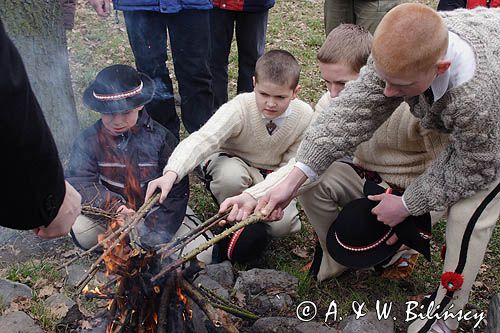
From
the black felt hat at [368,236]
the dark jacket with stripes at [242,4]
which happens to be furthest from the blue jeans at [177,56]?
the black felt hat at [368,236]

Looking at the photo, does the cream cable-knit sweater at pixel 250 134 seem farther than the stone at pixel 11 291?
Yes

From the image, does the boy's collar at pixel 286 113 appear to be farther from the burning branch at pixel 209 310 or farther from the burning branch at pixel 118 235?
the burning branch at pixel 209 310

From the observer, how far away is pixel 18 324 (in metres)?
2.95

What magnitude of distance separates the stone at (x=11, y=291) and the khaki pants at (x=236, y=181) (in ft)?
4.17

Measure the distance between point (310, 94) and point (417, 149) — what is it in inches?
119

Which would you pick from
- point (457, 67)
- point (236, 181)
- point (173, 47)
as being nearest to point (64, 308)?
point (236, 181)

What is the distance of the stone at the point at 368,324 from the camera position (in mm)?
2996

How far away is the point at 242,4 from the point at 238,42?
0.46 m

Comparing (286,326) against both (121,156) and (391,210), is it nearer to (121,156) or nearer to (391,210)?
(391,210)

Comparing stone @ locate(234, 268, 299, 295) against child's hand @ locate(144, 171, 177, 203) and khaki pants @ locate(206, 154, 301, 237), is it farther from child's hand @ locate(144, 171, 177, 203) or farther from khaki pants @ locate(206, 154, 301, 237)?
child's hand @ locate(144, 171, 177, 203)

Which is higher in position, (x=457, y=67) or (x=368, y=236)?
(x=457, y=67)

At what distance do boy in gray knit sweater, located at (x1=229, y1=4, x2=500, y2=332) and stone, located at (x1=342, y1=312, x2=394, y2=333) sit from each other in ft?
0.60

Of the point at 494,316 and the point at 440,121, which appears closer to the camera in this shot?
the point at 440,121

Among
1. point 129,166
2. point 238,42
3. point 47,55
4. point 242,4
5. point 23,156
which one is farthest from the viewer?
→ point 238,42
